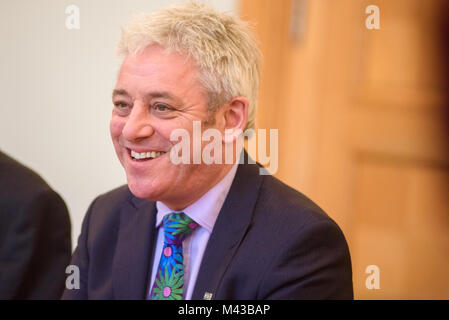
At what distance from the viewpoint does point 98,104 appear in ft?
4.96

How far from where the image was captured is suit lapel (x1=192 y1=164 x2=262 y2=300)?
120 centimetres

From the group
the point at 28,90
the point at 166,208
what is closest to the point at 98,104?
the point at 28,90

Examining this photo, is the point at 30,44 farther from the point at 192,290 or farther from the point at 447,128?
the point at 447,128

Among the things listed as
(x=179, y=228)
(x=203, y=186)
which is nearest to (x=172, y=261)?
(x=179, y=228)

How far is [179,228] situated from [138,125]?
0.86ft

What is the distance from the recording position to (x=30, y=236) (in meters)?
1.35

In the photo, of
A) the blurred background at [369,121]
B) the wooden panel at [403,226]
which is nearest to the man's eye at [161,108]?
the blurred background at [369,121]

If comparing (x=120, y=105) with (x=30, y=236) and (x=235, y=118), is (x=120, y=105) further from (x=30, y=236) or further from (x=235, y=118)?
(x=30, y=236)

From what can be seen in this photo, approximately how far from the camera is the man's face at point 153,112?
1139mm

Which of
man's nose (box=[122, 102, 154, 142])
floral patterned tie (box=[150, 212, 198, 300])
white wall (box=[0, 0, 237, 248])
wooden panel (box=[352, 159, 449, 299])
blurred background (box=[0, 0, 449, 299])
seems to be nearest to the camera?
man's nose (box=[122, 102, 154, 142])

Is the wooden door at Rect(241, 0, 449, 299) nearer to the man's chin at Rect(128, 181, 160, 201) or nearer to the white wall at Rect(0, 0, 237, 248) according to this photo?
the white wall at Rect(0, 0, 237, 248)

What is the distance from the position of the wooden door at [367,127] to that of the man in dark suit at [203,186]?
75 cm

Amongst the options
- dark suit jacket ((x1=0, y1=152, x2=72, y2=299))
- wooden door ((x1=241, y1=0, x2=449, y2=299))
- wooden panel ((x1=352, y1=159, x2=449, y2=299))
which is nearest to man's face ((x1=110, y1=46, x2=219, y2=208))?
dark suit jacket ((x1=0, y1=152, x2=72, y2=299))

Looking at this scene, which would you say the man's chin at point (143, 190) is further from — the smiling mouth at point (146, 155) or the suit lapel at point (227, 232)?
the suit lapel at point (227, 232)
